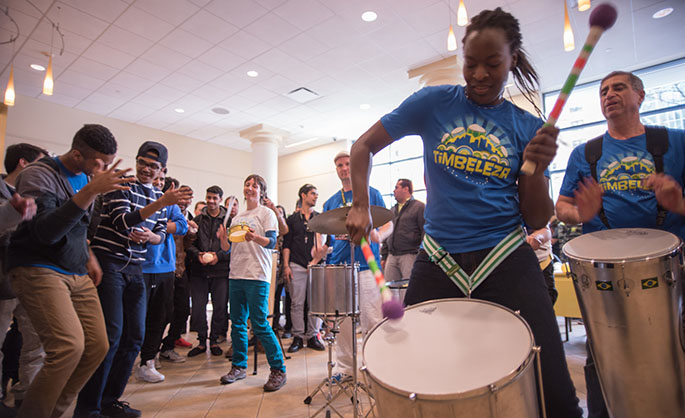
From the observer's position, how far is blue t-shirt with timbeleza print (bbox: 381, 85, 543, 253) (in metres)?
1.35

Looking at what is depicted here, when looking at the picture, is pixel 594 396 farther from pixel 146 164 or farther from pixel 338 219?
pixel 146 164

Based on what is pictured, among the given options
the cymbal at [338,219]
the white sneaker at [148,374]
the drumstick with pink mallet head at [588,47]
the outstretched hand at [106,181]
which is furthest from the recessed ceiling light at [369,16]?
the white sneaker at [148,374]

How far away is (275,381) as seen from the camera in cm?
322

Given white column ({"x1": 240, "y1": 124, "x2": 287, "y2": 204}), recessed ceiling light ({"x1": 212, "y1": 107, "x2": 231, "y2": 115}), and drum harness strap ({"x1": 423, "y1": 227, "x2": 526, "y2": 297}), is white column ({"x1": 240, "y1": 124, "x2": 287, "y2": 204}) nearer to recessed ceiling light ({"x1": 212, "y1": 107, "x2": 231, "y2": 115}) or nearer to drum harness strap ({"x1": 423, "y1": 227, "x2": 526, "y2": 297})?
recessed ceiling light ({"x1": 212, "y1": 107, "x2": 231, "y2": 115})

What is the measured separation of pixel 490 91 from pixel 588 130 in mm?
8352

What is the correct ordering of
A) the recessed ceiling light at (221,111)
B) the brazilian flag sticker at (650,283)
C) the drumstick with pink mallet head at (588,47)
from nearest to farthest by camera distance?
the drumstick with pink mallet head at (588,47) < the brazilian flag sticker at (650,283) < the recessed ceiling light at (221,111)

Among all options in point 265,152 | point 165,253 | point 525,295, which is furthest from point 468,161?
point 265,152

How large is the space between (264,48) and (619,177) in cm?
610

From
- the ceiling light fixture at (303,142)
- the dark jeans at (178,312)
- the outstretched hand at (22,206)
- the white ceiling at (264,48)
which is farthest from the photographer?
the ceiling light fixture at (303,142)

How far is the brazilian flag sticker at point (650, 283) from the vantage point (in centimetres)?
155

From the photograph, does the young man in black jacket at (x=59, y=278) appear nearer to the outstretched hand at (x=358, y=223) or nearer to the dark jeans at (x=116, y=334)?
the dark jeans at (x=116, y=334)

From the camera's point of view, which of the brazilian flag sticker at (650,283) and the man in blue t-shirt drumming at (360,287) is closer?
the brazilian flag sticker at (650,283)

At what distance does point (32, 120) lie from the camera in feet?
28.2

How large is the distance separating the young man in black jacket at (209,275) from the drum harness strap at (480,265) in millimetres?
3871
